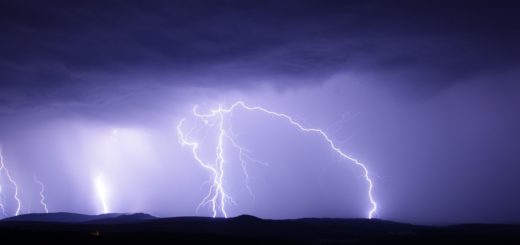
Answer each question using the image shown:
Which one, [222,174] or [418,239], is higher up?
[222,174]

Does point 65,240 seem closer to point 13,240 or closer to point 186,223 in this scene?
point 13,240

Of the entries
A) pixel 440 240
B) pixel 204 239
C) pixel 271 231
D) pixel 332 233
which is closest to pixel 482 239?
pixel 440 240

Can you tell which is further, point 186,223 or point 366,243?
point 186,223

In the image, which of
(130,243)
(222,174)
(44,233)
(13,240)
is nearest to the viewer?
(13,240)

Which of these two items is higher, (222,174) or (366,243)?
(222,174)

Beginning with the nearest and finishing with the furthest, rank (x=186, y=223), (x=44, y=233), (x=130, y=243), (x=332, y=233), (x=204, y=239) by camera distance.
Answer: (x=130, y=243) → (x=44, y=233) → (x=204, y=239) → (x=332, y=233) → (x=186, y=223)

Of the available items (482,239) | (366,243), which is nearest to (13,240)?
(366,243)

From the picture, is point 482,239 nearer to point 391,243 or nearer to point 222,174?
point 391,243

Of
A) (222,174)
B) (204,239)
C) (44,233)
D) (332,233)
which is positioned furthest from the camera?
(222,174)

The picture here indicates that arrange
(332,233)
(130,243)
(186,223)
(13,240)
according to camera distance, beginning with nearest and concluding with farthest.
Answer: (13,240) < (130,243) < (332,233) < (186,223)
